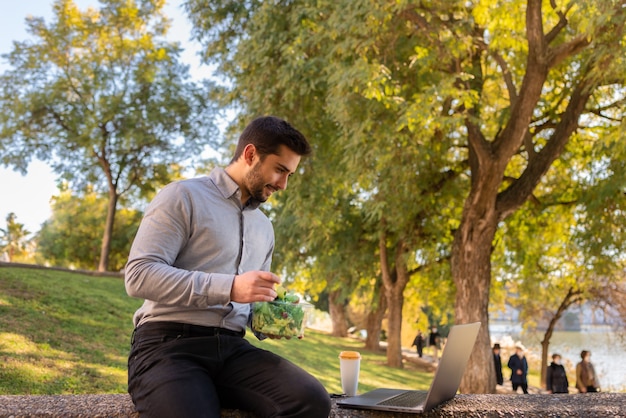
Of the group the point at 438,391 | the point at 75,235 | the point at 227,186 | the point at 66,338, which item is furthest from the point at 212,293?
the point at 75,235

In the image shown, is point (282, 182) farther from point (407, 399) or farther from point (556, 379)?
point (556, 379)

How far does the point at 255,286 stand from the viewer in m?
2.60

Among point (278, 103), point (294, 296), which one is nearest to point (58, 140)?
point (278, 103)

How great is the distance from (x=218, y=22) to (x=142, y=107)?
1328 centimetres

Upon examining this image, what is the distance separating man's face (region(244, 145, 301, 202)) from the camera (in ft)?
10.4

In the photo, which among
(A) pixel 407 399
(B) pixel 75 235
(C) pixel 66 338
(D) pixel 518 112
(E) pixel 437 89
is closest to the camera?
(A) pixel 407 399

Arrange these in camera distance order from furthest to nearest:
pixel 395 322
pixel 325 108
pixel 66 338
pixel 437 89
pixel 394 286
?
pixel 395 322 < pixel 394 286 < pixel 325 108 < pixel 437 89 < pixel 66 338

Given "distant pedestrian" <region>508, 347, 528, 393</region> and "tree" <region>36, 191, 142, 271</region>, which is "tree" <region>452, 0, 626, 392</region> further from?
"tree" <region>36, 191, 142, 271</region>

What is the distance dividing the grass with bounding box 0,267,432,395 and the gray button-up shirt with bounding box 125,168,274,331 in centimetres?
536

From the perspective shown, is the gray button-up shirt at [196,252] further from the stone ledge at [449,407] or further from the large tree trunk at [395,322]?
the large tree trunk at [395,322]

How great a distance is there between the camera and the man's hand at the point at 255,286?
260 centimetres

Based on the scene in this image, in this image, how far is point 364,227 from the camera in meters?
18.9

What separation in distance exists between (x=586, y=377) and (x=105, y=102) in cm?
2006

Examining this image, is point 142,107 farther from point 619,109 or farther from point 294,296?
point 294,296
